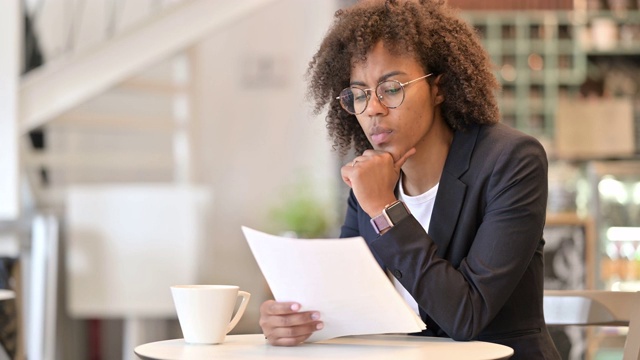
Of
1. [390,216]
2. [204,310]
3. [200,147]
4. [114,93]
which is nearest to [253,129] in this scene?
[200,147]

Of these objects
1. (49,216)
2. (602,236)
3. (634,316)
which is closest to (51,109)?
(49,216)

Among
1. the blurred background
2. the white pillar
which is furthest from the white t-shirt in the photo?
the white pillar

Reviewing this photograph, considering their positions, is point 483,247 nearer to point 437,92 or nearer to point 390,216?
point 390,216

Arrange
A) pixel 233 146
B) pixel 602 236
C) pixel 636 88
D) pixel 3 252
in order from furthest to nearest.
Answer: pixel 636 88 → pixel 233 146 → pixel 602 236 → pixel 3 252

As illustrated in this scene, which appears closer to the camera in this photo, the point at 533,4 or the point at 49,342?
the point at 49,342

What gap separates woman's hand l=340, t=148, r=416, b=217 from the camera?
Answer: 169cm

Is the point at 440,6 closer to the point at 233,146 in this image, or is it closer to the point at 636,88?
the point at 233,146

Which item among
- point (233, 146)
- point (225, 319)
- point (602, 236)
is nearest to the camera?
point (225, 319)

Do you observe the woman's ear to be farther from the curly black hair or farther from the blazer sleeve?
the blazer sleeve

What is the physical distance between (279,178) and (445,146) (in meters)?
5.04

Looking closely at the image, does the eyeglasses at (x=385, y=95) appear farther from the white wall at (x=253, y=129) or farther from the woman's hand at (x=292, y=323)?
the white wall at (x=253, y=129)

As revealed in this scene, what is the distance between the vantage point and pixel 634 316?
5.48 feet

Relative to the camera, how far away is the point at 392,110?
1776 millimetres

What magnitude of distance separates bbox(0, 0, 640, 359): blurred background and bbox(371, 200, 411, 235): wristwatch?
2.69 m
